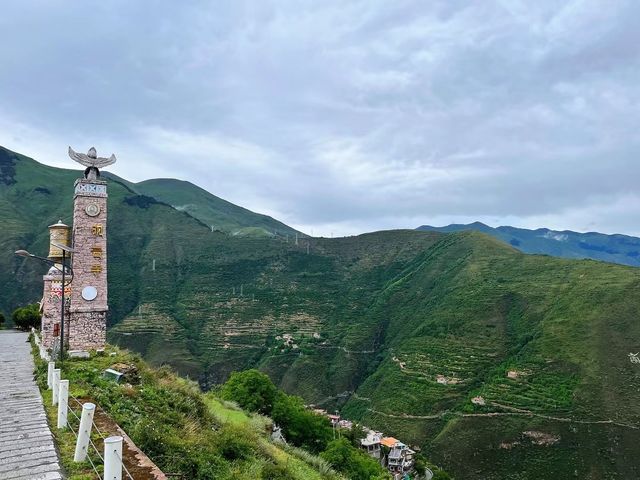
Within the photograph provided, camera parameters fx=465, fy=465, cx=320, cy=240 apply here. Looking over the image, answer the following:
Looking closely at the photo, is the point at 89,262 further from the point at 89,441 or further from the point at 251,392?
the point at 89,441

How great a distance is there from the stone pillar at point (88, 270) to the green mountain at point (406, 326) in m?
42.9

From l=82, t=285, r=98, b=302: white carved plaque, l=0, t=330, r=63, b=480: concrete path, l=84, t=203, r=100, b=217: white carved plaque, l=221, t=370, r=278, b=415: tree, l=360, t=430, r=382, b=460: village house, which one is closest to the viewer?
l=0, t=330, r=63, b=480: concrete path

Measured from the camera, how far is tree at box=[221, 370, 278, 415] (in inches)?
896

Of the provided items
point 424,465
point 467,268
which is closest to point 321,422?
point 424,465

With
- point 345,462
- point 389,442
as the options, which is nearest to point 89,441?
point 345,462

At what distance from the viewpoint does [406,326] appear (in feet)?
287

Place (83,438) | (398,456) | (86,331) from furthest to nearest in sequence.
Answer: (398,456), (86,331), (83,438)

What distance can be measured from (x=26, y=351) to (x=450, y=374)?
56.5 m

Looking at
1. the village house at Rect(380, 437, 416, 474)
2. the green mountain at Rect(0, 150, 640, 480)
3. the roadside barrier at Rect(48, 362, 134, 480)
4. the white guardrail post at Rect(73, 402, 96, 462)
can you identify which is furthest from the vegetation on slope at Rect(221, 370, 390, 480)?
the green mountain at Rect(0, 150, 640, 480)

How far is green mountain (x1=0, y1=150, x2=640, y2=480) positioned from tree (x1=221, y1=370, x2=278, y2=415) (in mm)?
32399

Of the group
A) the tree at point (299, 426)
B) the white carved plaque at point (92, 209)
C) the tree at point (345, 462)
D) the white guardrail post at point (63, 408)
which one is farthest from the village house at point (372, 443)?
the white guardrail post at point (63, 408)

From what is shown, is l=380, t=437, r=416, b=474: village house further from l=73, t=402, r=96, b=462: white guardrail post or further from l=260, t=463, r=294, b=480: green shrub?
l=73, t=402, r=96, b=462: white guardrail post

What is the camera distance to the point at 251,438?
1062cm

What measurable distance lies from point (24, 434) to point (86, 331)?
886 centimetres
